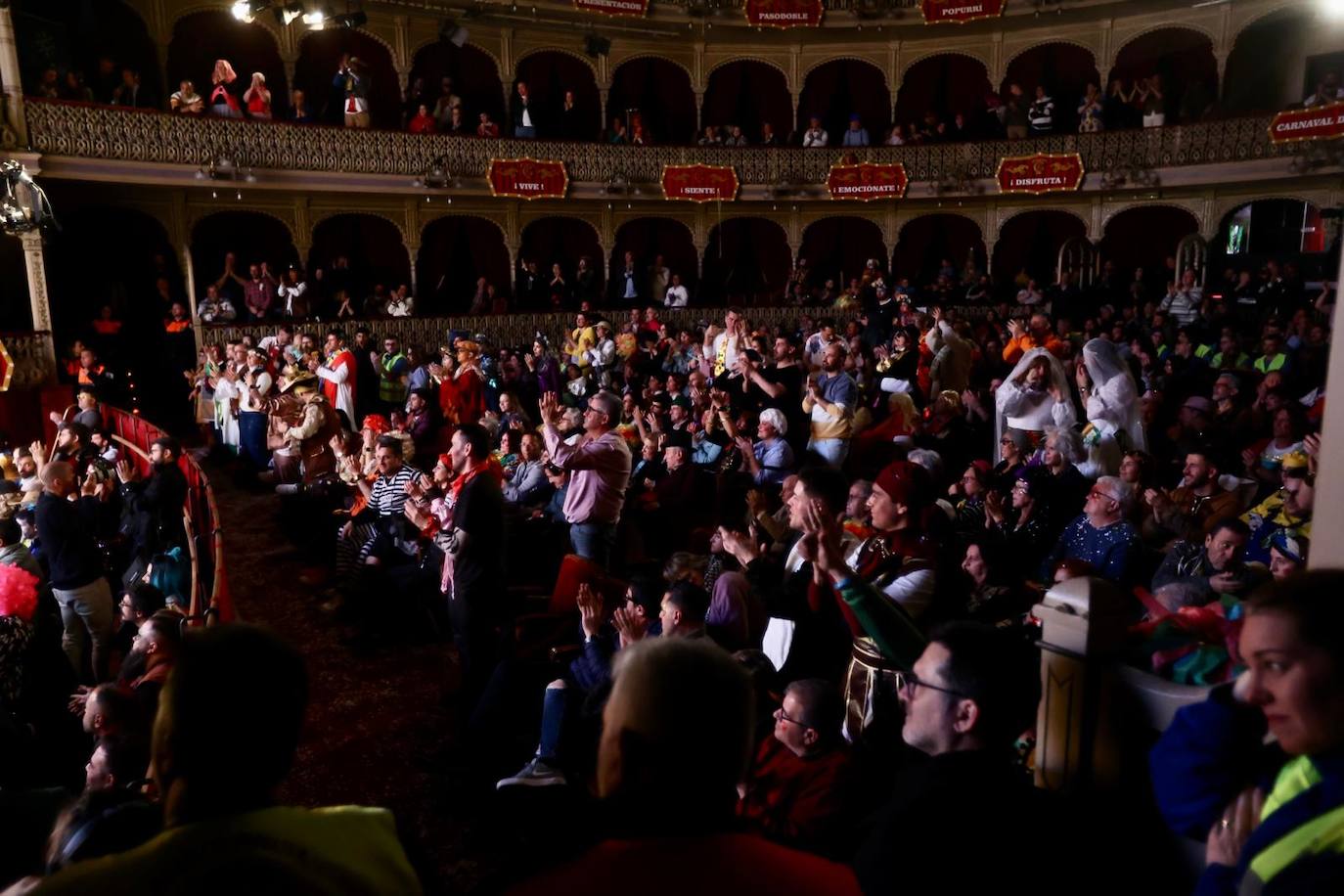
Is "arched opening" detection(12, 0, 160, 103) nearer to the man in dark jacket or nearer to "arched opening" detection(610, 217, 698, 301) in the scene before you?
"arched opening" detection(610, 217, 698, 301)

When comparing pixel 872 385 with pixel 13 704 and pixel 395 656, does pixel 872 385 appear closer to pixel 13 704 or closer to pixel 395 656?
pixel 395 656

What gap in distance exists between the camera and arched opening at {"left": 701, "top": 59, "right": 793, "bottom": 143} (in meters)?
21.2

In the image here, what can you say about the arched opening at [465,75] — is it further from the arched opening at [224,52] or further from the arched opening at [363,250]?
the arched opening at [363,250]

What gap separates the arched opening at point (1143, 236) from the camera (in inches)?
765

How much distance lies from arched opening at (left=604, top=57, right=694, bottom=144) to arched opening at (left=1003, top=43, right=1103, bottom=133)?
6.92 meters

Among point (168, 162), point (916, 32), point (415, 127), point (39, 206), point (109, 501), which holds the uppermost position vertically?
point (916, 32)

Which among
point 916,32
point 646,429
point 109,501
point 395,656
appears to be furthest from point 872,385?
point 916,32

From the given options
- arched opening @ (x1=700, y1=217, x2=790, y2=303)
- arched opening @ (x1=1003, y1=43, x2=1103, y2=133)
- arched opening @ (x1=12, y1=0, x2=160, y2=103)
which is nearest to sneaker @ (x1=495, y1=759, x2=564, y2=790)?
arched opening @ (x1=12, y1=0, x2=160, y2=103)

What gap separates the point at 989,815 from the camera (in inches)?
66.8

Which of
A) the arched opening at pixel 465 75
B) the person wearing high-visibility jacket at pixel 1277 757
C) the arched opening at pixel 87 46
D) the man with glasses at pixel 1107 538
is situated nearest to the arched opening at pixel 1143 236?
the arched opening at pixel 465 75

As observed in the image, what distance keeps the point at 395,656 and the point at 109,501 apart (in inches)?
130

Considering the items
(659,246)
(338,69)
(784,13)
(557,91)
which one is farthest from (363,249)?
(784,13)

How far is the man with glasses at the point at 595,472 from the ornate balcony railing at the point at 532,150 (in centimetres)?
1121

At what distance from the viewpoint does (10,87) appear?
481 inches
